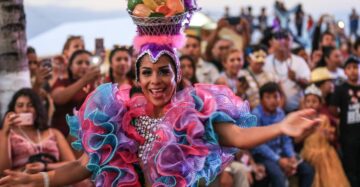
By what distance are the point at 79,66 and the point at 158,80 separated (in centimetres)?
320

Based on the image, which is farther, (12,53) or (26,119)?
(12,53)

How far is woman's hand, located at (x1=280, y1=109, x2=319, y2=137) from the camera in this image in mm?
3264

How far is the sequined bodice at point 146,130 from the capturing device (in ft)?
13.2

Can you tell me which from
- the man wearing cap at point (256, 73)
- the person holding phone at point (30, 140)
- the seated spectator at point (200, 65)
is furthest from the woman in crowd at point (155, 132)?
the man wearing cap at point (256, 73)

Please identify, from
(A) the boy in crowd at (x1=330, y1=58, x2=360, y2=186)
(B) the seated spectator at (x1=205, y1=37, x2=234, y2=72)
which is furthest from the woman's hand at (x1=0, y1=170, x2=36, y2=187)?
(A) the boy in crowd at (x1=330, y1=58, x2=360, y2=186)

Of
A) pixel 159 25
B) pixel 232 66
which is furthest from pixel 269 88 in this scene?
pixel 159 25

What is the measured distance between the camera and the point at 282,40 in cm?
921

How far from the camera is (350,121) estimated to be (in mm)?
8367

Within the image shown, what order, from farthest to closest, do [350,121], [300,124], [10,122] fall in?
1. [350,121]
2. [10,122]
3. [300,124]

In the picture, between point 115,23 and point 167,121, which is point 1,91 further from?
point 115,23

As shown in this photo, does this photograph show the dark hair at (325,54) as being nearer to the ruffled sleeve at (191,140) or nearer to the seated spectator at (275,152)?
the seated spectator at (275,152)

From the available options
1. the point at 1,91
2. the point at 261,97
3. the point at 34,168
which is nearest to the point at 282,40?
the point at 261,97

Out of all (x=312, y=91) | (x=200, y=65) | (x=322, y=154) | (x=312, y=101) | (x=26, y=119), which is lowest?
(x=322, y=154)

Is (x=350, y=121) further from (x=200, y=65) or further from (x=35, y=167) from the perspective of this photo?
(x=35, y=167)
